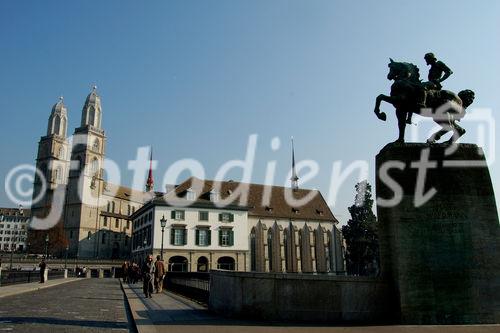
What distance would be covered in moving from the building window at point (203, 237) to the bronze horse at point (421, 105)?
153 feet


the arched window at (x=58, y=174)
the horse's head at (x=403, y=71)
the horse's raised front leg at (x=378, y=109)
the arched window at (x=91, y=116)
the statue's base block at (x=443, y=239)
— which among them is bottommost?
the statue's base block at (x=443, y=239)

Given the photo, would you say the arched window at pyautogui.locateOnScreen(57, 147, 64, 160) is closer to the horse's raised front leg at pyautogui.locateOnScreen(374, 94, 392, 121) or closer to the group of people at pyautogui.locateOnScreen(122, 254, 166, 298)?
the group of people at pyautogui.locateOnScreen(122, 254, 166, 298)

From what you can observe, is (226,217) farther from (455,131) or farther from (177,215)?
(455,131)

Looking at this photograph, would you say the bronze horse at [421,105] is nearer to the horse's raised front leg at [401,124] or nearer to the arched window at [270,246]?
the horse's raised front leg at [401,124]

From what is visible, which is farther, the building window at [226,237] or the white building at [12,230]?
the white building at [12,230]

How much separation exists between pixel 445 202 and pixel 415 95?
2813 millimetres

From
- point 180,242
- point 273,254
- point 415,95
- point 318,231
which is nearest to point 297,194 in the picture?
point 318,231

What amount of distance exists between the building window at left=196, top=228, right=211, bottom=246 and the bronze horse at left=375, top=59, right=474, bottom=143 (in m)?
46.5

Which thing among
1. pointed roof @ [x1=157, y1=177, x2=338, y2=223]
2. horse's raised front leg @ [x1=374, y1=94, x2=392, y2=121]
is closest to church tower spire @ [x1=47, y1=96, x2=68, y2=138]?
pointed roof @ [x1=157, y1=177, x2=338, y2=223]

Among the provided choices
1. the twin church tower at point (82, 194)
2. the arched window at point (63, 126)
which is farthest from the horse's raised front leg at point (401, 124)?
the arched window at point (63, 126)

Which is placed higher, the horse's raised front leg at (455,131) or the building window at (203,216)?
the building window at (203,216)

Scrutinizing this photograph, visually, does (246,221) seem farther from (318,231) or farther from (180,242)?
(318,231)

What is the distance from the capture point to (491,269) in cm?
905

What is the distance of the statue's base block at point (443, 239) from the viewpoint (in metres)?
8.64
